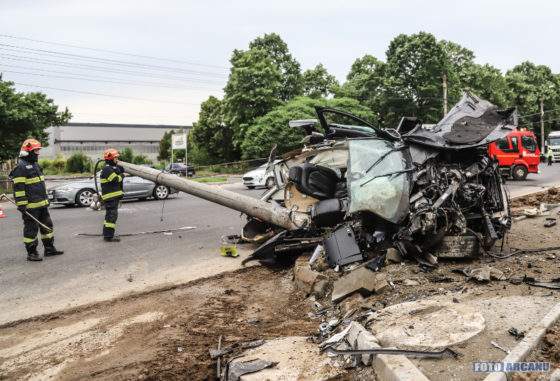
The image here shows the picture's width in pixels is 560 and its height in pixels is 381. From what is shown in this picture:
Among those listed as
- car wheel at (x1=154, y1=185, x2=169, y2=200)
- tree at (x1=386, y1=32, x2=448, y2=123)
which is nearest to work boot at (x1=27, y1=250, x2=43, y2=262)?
car wheel at (x1=154, y1=185, x2=169, y2=200)

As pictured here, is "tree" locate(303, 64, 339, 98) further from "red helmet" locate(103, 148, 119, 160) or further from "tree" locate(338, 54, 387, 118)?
"red helmet" locate(103, 148, 119, 160)

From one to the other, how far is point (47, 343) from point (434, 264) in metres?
4.19

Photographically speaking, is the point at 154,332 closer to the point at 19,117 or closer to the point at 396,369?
the point at 396,369

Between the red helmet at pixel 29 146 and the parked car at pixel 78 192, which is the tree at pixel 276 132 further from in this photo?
the red helmet at pixel 29 146

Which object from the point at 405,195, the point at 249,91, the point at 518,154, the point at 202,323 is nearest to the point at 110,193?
the point at 202,323

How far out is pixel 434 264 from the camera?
18.0ft

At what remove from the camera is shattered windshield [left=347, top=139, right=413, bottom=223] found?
5.43m

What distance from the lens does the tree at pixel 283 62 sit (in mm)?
40062

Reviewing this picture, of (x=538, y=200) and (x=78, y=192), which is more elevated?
(x=538, y=200)

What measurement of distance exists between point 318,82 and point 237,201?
3993 centimetres

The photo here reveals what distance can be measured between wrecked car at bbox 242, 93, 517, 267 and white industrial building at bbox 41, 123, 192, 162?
2204 inches

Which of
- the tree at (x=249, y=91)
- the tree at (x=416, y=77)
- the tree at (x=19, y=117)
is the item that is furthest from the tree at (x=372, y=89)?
the tree at (x=19, y=117)

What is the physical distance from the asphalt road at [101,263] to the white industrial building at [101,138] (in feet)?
168

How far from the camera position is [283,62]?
41500mm
